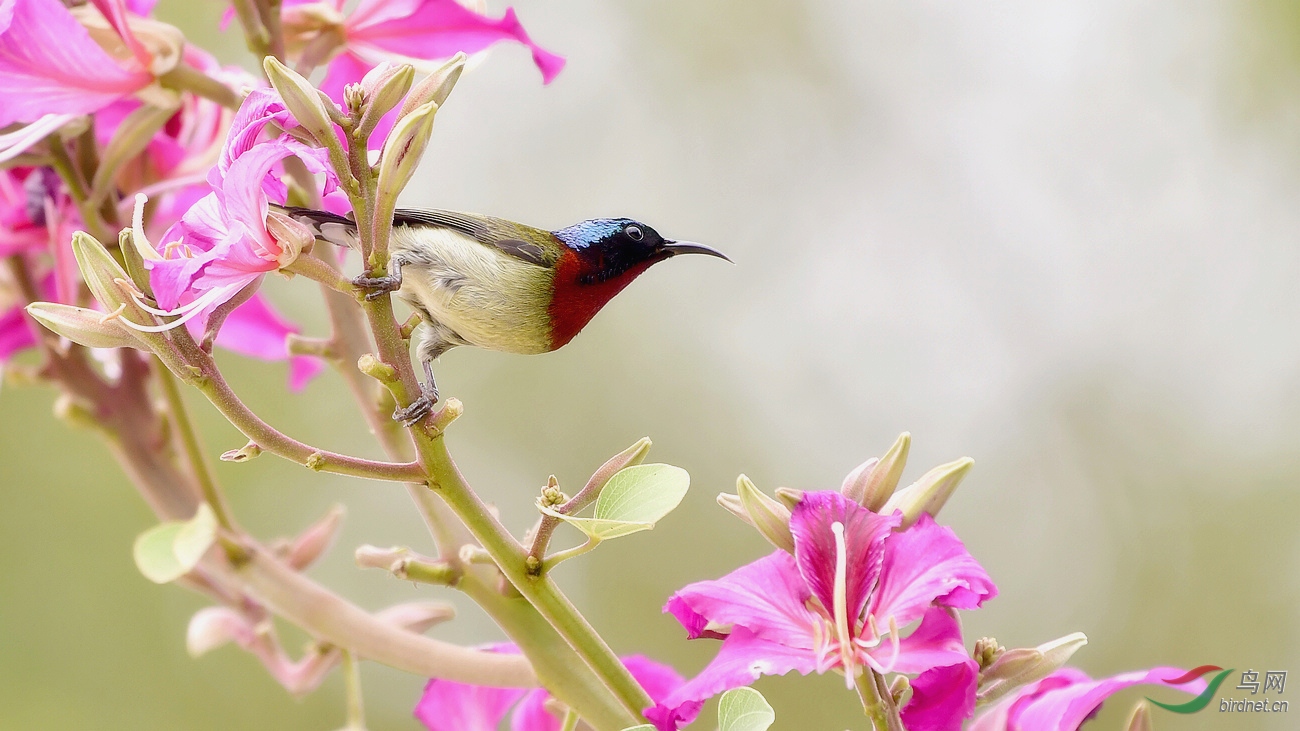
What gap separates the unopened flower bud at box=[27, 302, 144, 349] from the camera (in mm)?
291

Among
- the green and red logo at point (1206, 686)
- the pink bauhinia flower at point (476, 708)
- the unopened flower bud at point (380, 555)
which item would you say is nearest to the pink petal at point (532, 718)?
the pink bauhinia flower at point (476, 708)

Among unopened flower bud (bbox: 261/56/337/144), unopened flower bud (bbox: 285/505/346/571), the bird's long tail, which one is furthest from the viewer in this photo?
unopened flower bud (bbox: 285/505/346/571)

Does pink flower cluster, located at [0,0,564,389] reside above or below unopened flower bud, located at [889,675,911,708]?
above

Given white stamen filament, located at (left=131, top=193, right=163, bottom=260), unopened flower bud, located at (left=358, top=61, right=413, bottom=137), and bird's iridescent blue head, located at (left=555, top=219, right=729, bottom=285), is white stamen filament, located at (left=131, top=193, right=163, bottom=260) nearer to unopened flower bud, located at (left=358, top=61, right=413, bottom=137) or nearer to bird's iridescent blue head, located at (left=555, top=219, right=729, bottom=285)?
unopened flower bud, located at (left=358, top=61, right=413, bottom=137)

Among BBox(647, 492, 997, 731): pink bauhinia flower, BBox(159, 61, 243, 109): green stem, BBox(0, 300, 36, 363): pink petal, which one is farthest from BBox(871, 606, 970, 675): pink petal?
BBox(0, 300, 36, 363): pink petal

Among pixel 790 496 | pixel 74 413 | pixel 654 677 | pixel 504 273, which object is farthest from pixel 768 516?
pixel 74 413

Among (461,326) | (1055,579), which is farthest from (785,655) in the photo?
(1055,579)

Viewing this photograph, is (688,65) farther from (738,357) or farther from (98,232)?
(98,232)

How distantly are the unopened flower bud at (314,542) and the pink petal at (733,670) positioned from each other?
0.24 metres

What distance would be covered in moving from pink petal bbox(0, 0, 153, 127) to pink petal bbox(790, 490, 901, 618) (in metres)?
0.30

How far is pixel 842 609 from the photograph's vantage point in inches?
11.8

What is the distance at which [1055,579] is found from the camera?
2.98 m

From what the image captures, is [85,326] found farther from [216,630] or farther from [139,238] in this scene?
[216,630]

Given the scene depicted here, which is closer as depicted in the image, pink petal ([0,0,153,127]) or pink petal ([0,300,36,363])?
pink petal ([0,0,153,127])
